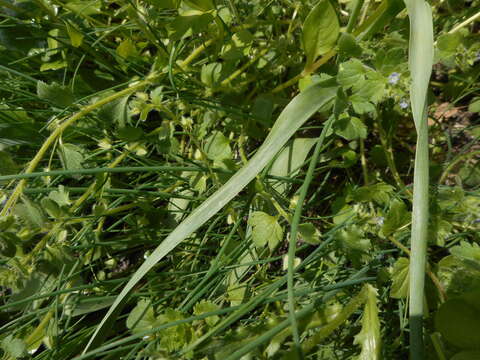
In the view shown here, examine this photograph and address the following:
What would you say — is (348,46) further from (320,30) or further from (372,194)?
(372,194)

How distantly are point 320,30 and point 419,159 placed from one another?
354 mm

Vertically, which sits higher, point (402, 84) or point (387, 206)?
point (402, 84)

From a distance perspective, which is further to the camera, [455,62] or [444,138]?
[444,138]

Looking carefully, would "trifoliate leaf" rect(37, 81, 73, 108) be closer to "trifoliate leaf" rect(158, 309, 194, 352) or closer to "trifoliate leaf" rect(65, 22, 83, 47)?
"trifoliate leaf" rect(65, 22, 83, 47)

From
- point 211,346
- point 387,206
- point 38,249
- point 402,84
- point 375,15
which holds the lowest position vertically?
point 211,346

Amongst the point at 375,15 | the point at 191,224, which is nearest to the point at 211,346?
the point at 191,224

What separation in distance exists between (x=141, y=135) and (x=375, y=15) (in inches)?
21.8

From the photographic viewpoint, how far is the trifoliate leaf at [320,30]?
0.78 m

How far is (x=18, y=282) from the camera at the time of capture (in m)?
0.73

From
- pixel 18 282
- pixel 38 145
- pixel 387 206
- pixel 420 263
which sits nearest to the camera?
pixel 420 263

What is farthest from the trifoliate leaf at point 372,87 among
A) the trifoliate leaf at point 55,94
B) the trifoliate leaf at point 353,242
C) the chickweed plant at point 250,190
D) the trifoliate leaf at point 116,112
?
the trifoliate leaf at point 55,94

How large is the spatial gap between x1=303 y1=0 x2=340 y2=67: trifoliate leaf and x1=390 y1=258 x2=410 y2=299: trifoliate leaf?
459 millimetres

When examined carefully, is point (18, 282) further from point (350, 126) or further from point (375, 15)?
point (375, 15)

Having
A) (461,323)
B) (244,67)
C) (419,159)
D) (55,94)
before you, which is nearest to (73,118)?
(55,94)
